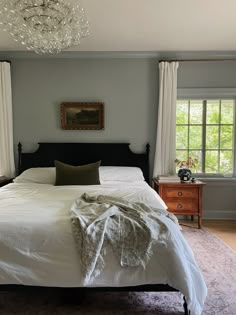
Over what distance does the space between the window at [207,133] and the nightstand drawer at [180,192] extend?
659 mm

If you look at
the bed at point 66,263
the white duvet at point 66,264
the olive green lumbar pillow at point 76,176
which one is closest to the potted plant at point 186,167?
the olive green lumbar pillow at point 76,176

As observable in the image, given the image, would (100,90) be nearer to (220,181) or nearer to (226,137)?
(226,137)

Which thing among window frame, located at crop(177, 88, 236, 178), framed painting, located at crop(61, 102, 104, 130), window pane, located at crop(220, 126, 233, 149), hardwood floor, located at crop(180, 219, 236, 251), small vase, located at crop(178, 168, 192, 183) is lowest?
hardwood floor, located at crop(180, 219, 236, 251)

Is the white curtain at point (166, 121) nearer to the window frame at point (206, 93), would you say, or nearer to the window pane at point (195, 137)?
the window frame at point (206, 93)

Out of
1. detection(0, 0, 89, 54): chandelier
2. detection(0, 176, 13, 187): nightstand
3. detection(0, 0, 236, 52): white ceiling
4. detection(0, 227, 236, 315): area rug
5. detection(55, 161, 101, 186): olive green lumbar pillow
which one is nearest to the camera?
detection(0, 227, 236, 315): area rug

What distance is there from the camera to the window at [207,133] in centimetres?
438

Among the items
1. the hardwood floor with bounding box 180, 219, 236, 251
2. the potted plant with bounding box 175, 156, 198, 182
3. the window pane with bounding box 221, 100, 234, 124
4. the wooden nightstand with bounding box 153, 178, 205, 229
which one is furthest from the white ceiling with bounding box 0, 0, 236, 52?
the hardwood floor with bounding box 180, 219, 236, 251

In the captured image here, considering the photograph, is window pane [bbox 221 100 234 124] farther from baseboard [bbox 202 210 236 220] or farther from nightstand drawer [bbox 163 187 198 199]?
baseboard [bbox 202 210 236 220]

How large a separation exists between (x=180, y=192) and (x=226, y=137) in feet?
4.20

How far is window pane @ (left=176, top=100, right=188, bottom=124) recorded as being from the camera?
14.4ft

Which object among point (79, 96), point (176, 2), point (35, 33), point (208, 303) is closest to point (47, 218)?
point (208, 303)

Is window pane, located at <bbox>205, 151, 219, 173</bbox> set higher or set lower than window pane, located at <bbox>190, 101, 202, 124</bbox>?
lower

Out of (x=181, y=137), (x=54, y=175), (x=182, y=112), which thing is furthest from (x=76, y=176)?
(x=182, y=112)

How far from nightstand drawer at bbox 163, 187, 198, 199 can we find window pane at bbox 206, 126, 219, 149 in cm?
95
